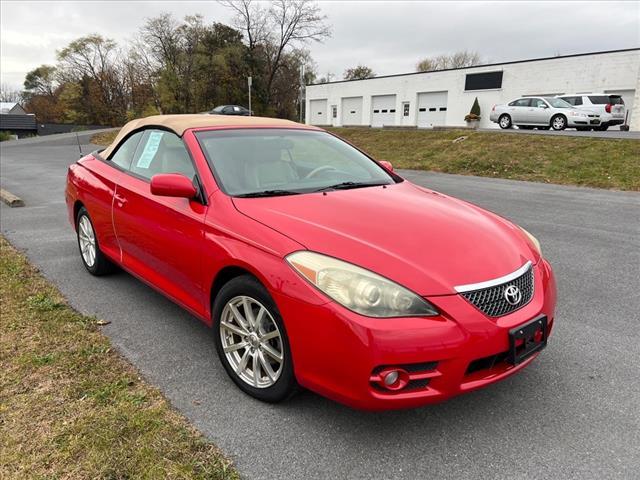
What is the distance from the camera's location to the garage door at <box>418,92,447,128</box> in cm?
3597

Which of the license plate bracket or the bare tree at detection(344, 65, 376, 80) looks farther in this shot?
the bare tree at detection(344, 65, 376, 80)

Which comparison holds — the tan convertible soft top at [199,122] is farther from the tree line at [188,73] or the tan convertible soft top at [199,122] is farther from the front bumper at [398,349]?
the tree line at [188,73]

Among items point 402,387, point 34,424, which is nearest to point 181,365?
point 34,424

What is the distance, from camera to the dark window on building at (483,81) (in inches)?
1268

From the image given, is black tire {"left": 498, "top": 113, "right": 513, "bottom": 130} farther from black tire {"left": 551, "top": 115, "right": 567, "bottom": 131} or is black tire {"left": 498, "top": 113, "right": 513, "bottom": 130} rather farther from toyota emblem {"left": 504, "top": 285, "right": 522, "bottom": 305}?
toyota emblem {"left": 504, "top": 285, "right": 522, "bottom": 305}

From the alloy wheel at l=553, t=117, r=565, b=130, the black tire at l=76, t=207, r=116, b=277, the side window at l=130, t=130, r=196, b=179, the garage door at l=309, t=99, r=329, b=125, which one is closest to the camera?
the side window at l=130, t=130, r=196, b=179

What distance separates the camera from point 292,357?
2.35 metres

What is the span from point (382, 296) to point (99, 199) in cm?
313

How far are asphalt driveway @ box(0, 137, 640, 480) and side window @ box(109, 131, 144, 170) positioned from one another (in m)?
1.15

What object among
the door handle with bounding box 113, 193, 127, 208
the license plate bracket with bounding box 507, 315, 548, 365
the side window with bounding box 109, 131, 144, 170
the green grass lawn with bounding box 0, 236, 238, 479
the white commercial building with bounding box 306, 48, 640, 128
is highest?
the white commercial building with bounding box 306, 48, 640, 128

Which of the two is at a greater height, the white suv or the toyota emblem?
the white suv

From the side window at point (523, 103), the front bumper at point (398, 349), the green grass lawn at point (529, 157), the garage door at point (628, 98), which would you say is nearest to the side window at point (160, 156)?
the front bumper at point (398, 349)

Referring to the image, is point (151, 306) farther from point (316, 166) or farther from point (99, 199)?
point (316, 166)

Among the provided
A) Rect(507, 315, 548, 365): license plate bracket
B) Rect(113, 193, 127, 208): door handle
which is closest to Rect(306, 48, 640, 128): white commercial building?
Rect(507, 315, 548, 365): license plate bracket
